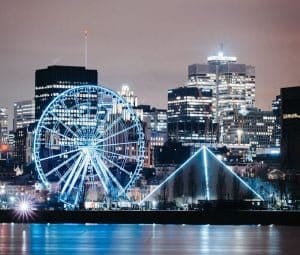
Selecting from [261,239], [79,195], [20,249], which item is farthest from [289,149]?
[20,249]

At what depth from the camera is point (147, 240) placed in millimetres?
108875

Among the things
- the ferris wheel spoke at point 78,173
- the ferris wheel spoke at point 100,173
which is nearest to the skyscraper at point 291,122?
the ferris wheel spoke at point 100,173

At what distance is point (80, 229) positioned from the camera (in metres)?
126

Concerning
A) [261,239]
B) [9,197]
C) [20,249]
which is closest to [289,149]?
[9,197]

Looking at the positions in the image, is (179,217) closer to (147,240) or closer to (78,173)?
(78,173)

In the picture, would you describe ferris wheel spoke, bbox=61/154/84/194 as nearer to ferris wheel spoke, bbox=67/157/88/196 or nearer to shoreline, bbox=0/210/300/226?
ferris wheel spoke, bbox=67/157/88/196

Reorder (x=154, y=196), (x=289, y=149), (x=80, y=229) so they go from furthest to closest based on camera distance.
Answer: (x=289, y=149), (x=154, y=196), (x=80, y=229)

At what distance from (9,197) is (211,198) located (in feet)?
116

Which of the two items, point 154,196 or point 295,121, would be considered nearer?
point 154,196

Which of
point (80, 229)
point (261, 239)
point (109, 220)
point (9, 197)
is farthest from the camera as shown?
point (9, 197)

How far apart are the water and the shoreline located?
11.0 feet

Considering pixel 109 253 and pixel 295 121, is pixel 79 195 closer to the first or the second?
pixel 109 253

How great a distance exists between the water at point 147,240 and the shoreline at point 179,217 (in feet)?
11.0

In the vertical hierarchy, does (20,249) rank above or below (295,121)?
below
